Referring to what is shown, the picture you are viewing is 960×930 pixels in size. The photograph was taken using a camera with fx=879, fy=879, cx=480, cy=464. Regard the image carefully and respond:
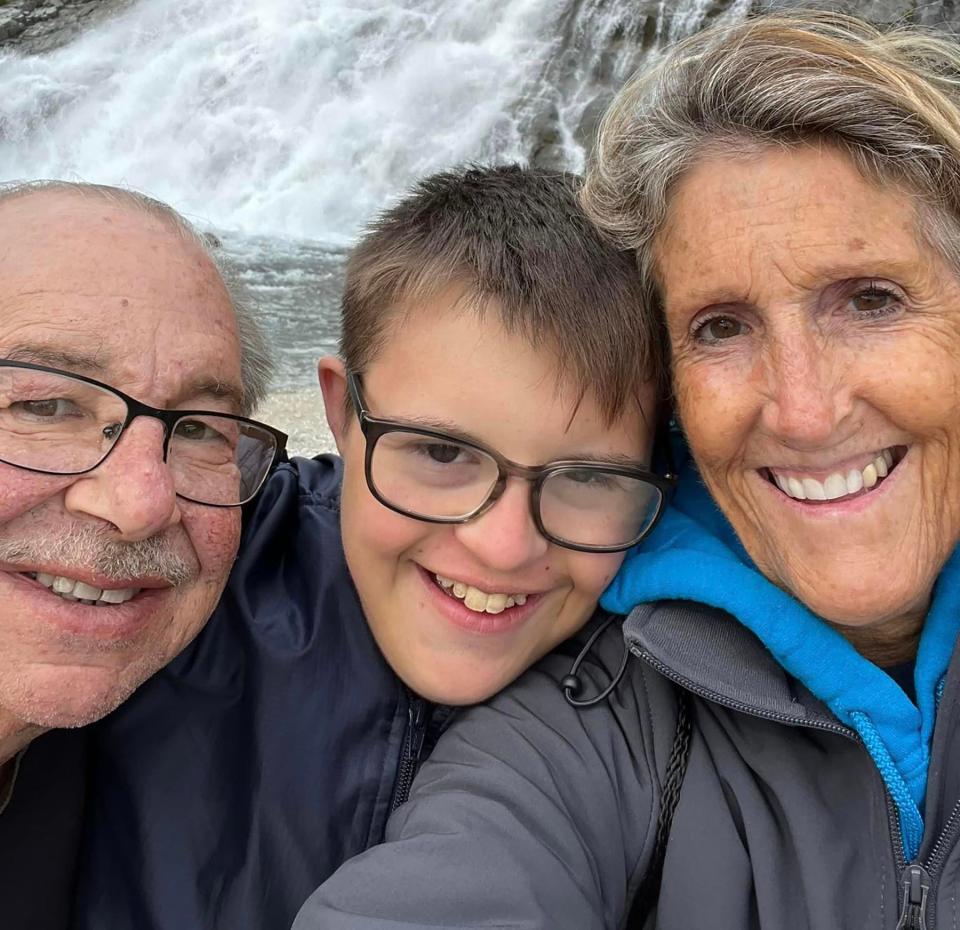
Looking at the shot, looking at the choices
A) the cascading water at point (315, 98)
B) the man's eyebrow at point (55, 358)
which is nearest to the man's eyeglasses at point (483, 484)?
the man's eyebrow at point (55, 358)

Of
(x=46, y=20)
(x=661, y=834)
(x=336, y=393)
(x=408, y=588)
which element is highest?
(x=336, y=393)

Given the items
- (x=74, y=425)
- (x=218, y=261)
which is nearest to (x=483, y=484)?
(x=74, y=425)

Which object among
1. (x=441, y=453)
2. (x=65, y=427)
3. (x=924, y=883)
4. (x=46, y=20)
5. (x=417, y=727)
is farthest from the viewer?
(x=46, y=20)

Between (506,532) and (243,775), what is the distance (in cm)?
72

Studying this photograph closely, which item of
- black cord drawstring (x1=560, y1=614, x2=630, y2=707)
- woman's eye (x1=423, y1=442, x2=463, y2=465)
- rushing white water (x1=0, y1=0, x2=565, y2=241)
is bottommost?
rushing white water (x1=0, y1=0, x2=565, y2=241)

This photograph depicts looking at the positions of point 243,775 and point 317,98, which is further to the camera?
point 317,98

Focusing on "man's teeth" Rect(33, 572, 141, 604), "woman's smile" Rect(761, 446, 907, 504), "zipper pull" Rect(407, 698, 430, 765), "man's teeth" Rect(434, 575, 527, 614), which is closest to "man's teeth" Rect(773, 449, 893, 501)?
"woman's smile" Rect(761, 446, 907, 504)

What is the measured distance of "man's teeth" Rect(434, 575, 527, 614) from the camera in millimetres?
1682

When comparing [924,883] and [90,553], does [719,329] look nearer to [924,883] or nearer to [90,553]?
[924,883]

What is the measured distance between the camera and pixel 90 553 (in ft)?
5.06

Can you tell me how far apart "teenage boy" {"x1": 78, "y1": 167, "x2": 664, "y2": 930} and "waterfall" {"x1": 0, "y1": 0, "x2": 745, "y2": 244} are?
11141mm

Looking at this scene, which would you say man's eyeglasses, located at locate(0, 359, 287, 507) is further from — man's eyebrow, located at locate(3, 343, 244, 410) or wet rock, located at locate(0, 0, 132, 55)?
wet rock, located at locate(0, 0, 132, 55)

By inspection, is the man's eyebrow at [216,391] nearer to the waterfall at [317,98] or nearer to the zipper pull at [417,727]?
the zipper pull at [417,727]

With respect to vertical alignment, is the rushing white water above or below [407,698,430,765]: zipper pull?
below
